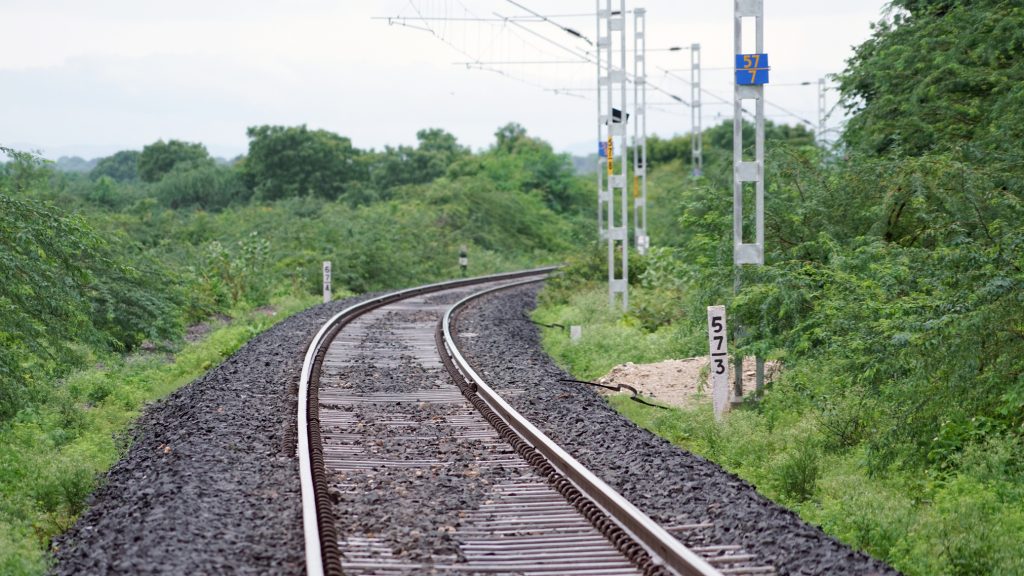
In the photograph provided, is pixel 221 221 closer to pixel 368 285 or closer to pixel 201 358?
pixel 368 285

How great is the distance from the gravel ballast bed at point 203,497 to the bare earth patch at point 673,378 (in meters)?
5.13

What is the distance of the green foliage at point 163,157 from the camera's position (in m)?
98.2

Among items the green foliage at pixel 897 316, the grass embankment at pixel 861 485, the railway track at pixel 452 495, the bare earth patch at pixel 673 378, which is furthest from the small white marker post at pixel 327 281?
the grass embankment at pixel 861 485

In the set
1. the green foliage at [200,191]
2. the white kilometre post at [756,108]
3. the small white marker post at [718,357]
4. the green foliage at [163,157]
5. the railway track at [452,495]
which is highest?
the green foliage at [163,157]

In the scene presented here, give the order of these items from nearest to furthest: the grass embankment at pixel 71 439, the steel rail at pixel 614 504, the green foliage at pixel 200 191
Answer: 1. the steel rail at pixel 614 504
2. the grass embankment at pixel 71 439
3. the green foliage at pixel 200 191

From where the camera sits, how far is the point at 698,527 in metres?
8.00

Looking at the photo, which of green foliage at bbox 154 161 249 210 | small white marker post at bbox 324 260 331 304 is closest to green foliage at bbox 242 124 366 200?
green foliage at bbox 154 161 249 210

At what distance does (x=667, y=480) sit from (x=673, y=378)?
8184mm

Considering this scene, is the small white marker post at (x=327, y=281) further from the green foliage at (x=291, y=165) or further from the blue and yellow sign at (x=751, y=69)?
the green foliage at (x=291, y=165)

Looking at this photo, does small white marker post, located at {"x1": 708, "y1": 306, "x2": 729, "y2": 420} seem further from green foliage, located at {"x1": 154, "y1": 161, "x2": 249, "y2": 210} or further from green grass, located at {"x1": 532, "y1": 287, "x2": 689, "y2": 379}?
green foliage, located at {"x1": 154, "y1": 161, "x2": 249, "y2": 210}

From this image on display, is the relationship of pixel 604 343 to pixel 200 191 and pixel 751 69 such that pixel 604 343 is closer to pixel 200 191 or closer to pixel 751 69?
pixel 751 69

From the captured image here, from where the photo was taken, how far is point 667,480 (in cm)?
958

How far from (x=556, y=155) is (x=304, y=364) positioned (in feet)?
231

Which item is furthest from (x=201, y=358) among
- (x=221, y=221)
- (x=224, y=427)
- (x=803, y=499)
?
Result: (x=221, y=221)
